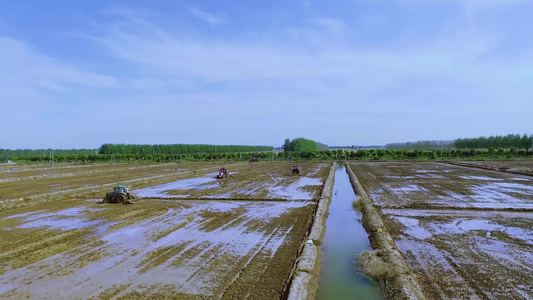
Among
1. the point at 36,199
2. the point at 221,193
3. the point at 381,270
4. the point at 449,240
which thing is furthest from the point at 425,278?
the point at 36,199

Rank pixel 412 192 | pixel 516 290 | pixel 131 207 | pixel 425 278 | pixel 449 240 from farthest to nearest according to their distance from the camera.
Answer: pixel 412 192
pixel 131 207
pixel 449 240
pixel 425 278
pixel 516 290

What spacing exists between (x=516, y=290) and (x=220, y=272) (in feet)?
12.1

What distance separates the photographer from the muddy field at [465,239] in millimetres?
4664

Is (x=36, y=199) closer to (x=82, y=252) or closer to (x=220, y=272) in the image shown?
(x=82, y=252)

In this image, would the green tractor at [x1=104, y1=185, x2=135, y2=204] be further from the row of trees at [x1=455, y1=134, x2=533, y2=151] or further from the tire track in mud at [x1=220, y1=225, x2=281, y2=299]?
the row of trees at [x1=455, y1=134, x2=533, y2=151]

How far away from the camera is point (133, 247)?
6711mm

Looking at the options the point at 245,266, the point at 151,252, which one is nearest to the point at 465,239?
the point at 245,266

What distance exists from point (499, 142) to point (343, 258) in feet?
229

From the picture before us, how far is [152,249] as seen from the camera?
6516mm

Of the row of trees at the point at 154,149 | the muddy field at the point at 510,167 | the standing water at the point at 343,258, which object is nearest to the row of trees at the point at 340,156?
the row of trees at the point at 154,149

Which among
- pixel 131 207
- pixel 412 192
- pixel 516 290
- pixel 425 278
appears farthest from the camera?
pixel 412 192

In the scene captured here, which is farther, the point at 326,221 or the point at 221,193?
the point at 221,193

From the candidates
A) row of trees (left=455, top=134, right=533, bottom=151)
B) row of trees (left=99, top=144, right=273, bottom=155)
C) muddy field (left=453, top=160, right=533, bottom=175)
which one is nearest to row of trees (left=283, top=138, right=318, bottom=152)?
row of trees (left=99, top=144, right=273, bottom=155)

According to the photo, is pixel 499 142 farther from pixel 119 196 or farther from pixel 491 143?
pixel 119 196
